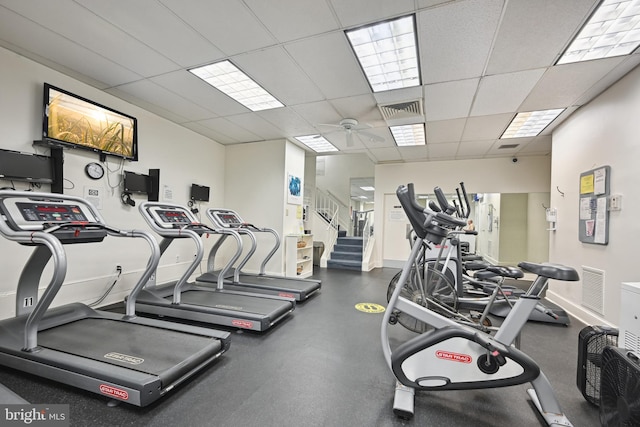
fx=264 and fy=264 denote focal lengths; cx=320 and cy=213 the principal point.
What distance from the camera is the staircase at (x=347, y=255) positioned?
7.02 metres

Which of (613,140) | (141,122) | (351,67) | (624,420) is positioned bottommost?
(624,420)

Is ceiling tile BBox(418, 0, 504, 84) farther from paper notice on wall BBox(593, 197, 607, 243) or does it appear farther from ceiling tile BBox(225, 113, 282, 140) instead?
ceiling tile BBox(225, 113, 282, 140)

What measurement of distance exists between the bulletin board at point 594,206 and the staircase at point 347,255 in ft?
14.4

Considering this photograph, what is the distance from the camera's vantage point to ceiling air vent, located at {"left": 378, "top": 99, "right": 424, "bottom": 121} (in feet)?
12.2

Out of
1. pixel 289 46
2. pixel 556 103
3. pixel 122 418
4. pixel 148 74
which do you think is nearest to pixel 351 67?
pixel 289 46

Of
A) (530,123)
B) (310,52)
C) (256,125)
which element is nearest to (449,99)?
(530,123)

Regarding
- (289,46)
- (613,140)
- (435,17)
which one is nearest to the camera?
(435,17)

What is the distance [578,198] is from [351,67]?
3703 mm

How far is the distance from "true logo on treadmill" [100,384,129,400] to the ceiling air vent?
4.02m

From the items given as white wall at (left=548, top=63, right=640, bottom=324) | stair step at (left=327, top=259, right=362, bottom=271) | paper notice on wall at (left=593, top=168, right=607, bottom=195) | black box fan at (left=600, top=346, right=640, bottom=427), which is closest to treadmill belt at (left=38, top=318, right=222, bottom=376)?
black box fan at (left=600, top=346, right=640, bottom=427)

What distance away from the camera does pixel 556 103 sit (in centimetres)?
358

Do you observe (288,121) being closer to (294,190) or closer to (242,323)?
(294,190)

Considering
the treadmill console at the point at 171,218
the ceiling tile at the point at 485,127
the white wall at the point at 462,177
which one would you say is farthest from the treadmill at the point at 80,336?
the white wall at the point at 462,177

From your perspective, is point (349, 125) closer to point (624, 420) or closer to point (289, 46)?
point (289, 46)
